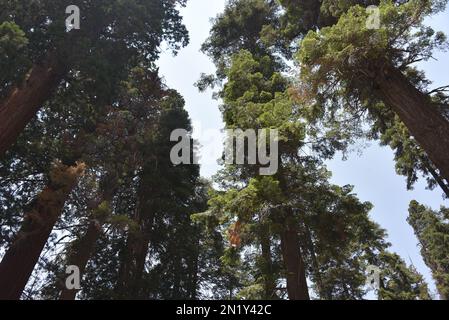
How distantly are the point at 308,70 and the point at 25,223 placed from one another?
374 inches

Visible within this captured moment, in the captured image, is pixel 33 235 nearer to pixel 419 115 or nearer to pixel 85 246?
pixel 85 246

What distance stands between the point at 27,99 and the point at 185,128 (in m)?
7.20

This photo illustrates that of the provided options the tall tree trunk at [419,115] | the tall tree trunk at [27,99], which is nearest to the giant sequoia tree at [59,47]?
the tall tree trunk at [27,99]

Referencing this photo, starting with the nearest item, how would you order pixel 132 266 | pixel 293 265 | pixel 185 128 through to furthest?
pixel 293 265
pixel 132 266
pixel 185 128

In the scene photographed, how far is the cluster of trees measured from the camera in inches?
331

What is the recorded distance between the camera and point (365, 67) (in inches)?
333

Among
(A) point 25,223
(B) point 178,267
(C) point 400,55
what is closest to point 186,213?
(B) point 178,267

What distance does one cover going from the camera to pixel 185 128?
17.3 metres

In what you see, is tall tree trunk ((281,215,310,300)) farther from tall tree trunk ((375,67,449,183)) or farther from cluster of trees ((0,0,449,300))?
tall tree trunk ((375,67,449,183))

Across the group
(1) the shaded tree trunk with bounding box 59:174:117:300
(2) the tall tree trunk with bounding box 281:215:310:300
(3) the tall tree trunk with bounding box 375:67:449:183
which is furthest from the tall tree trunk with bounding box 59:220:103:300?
(3) the tall tree trunk with bounding box 375:67:449:183

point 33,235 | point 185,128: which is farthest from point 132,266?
point 185,128

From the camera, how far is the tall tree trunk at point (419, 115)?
23.6 feet

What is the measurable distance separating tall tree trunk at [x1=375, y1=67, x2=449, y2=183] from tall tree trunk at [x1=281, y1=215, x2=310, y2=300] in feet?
10.3
